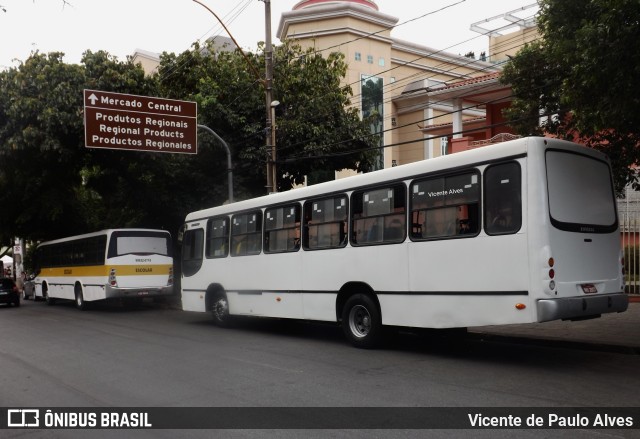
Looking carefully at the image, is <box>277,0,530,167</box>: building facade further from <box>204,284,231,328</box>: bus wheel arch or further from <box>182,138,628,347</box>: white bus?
<box>182,138,628,347</box>: white bus

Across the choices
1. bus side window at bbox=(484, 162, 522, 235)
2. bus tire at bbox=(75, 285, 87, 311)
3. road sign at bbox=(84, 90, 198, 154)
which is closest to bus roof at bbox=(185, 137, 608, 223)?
bus side window at bbox=(484, 162, 522, 235)

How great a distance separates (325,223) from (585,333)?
512 cm

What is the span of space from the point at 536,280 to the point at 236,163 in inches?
669

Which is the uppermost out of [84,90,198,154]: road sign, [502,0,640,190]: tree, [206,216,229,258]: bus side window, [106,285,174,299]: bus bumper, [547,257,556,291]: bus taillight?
[84,90,198,154]: road sign

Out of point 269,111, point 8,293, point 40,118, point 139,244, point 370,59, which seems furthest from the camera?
point 370,59

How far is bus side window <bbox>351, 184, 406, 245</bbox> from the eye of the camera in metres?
10.3

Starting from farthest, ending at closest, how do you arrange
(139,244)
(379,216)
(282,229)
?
1. (139,244)
2. (282,229)
3. (379,216)

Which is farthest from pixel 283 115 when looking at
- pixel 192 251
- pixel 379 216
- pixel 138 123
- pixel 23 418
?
pixel 23 418

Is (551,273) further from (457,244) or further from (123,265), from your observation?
(123,265)

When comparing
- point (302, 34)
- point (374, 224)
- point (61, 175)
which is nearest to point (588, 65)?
point (374, 224)

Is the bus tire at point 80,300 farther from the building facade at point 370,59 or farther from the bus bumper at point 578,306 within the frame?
the bus bumper at point 578,306

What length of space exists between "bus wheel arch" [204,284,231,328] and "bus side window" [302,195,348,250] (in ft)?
11.8

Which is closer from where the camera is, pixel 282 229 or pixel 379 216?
pixel 379 216

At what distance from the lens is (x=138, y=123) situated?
18500 mm
